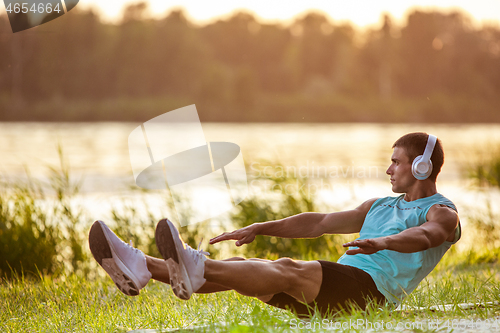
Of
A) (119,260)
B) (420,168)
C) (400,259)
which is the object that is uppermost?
(420,168)

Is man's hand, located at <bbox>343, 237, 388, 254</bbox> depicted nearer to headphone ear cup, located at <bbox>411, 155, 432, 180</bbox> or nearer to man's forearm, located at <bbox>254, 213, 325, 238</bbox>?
headphone ear cup, located at <bbox>411, 155, 432, 180</bbox>

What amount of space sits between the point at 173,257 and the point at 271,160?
450 centimetres

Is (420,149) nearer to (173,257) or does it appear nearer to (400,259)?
(400,259)

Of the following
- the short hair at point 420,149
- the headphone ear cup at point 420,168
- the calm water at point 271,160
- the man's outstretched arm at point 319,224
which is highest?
the short hair at point 420,149

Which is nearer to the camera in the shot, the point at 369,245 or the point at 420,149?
the point at 369,245

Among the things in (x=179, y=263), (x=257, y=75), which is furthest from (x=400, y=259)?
(x=257, y=75)

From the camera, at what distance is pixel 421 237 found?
251 cm

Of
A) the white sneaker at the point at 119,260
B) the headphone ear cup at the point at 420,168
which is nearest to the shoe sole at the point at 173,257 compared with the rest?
the white sneaker at the point at 119,260

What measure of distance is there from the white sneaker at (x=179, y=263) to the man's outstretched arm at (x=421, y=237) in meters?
0.67

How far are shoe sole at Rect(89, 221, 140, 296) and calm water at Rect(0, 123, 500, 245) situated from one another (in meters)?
3.85

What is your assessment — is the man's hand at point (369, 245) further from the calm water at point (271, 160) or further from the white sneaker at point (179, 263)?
the calm water at point (271, 160)

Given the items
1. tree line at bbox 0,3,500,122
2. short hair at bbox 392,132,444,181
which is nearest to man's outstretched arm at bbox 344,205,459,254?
short hair at bbox 392,132,444,181

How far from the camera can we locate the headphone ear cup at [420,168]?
279cm

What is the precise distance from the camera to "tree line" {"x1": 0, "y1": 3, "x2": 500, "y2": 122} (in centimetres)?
3042
